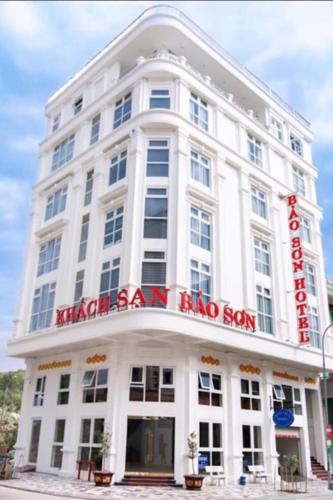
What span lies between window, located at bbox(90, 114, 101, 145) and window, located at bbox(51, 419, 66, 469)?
1659 centimetres

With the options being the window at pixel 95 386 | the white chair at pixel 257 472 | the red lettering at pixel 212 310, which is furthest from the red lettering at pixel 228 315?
the white chair at pixel 257 472

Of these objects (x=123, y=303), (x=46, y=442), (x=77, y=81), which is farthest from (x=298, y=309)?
(x=77, y=81)

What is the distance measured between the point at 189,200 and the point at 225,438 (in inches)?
460

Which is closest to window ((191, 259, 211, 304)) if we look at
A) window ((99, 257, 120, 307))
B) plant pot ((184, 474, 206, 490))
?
window ((99, 257, 120, 307))

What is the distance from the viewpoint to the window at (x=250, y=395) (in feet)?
73.9

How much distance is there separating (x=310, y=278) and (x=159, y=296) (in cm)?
1476

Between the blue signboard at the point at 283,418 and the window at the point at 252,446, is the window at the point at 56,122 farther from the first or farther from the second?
the blue signboard at the point at 283,418

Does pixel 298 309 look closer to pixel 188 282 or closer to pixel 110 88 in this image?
pixel 188 282

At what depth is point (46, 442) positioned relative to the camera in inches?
896

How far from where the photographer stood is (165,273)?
21203 millimetres

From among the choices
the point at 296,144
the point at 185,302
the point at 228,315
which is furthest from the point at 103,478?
the point at 296,144

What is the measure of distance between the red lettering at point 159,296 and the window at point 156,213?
3109mm

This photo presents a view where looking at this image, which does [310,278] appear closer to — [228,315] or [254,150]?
[254,150]

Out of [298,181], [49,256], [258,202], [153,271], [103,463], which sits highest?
[298,181]
